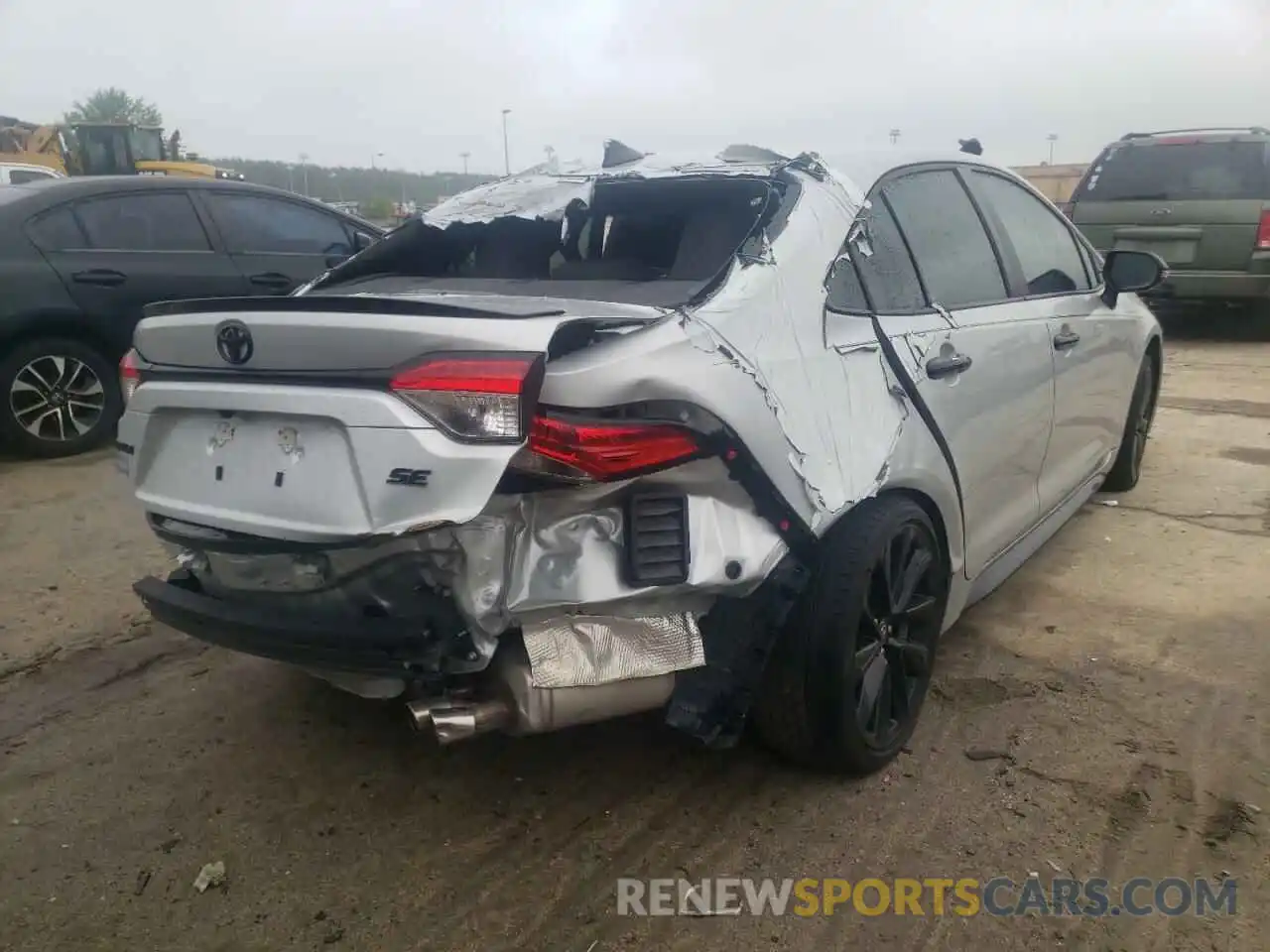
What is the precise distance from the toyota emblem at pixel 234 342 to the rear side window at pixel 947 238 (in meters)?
1.78

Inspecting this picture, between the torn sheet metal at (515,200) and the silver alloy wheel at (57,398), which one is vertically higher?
the torn sheet metal at (515,200)

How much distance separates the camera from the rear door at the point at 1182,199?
30.2 feet

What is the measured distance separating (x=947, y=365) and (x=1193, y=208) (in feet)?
25.8

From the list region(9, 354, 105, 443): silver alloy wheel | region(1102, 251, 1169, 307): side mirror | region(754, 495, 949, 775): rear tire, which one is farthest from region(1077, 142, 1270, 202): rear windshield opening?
region(9, 354, 105, 443): silver alloy wheel

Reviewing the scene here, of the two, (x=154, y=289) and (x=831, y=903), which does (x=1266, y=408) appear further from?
(x=154, y=289)

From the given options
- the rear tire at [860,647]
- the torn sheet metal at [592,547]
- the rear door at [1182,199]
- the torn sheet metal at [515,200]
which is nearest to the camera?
the torn sheet metal at [592,547]

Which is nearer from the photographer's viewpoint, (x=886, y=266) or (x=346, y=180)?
(x=886, y=266)

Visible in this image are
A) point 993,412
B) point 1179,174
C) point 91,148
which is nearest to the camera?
point 993,412

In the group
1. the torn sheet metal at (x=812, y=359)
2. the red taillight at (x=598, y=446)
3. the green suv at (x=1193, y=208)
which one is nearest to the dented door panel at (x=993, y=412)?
the torn sheet metal at (x=812, y=359)

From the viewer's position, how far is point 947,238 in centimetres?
326

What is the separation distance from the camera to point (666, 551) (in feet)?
7.11

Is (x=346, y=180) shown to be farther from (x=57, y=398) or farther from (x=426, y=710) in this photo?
(x=426, y=710)

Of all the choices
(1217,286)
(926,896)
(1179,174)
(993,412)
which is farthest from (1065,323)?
(1179,174)

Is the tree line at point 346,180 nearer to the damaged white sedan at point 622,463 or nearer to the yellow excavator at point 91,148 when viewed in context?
the yellow excavator at point 91,148
